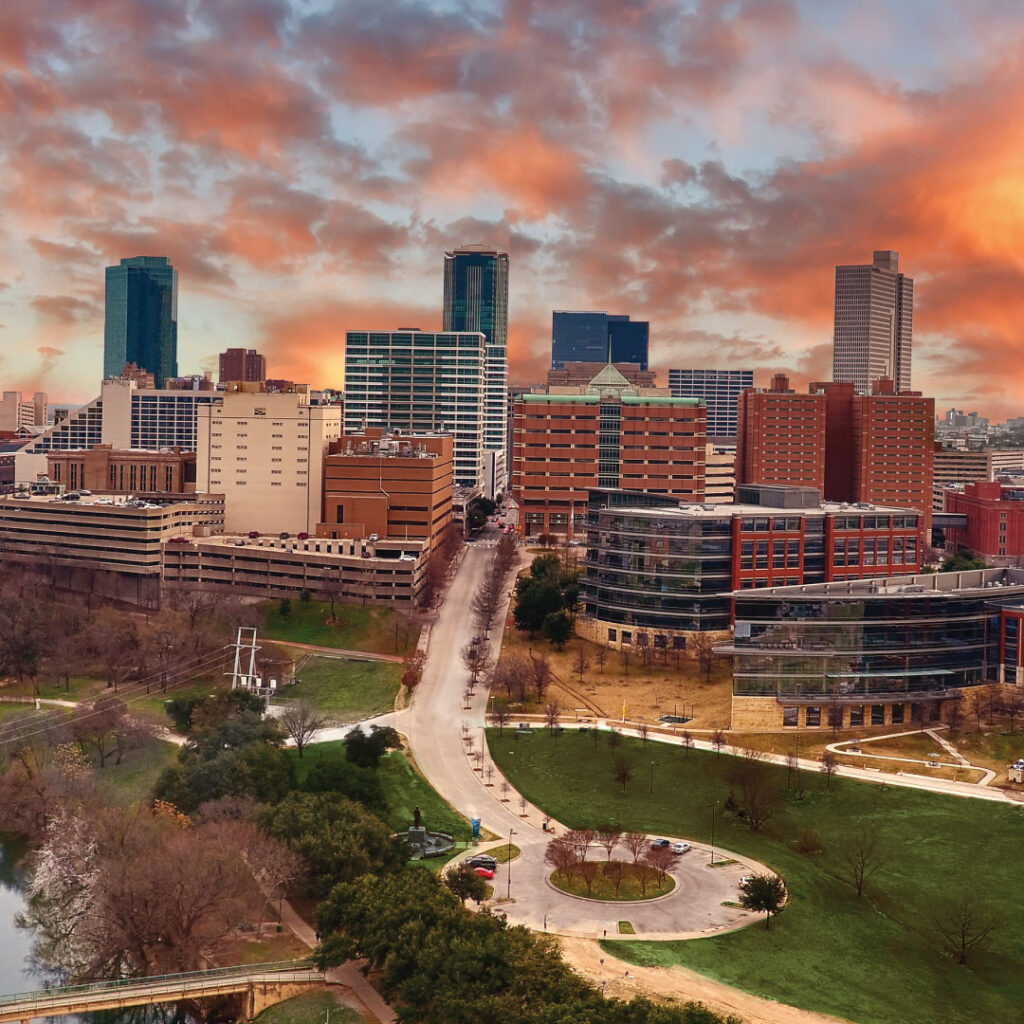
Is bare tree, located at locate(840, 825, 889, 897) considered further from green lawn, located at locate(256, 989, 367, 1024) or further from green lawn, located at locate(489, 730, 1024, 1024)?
green lawn, located at locate(256, 989, 367, 1024)

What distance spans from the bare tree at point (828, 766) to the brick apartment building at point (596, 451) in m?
75.1

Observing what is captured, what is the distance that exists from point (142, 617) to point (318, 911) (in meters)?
68.0

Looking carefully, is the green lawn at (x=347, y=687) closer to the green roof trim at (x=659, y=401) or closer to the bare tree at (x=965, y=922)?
the bare tree at (x=965, y=922)

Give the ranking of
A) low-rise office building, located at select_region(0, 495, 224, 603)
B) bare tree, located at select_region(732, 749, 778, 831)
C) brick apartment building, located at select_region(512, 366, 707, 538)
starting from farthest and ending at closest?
brick apartment building, located at select_region(512, 366, 707, 538)
low-rise office building, located at select_region(0, 495, 224, 603)
bare tree, located at select_region(732, 749, 778, 831)

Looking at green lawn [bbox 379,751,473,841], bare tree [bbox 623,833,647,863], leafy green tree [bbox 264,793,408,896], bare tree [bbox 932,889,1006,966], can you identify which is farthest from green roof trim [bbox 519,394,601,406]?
bare tree [bbox 932,889,1006,966]

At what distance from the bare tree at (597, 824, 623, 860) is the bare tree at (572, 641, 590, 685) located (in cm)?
2497

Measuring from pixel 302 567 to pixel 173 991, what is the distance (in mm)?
65218

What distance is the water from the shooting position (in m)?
51.2

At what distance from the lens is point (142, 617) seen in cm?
11206

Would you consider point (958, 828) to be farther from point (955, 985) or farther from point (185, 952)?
point (185, 952)

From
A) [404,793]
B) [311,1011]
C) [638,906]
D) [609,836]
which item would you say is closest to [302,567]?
[404,793]

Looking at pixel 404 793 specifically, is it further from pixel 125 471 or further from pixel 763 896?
pixel 125 471

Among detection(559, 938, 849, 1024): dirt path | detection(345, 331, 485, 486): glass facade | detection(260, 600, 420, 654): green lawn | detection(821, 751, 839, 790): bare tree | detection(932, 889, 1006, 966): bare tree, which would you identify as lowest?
detection(559, 938, 849, 1024): dirt path

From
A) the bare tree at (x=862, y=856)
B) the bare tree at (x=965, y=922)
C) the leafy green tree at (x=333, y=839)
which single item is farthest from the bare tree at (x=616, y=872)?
the bare tree at (x=965, y=922)
